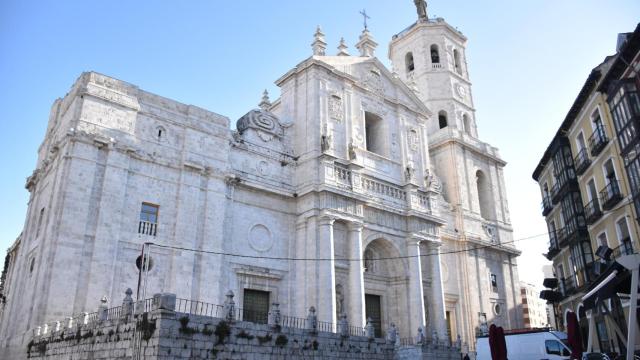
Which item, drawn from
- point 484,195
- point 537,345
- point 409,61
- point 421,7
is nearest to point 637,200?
point 537,345

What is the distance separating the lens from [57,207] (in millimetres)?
17906

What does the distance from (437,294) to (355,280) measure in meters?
5.82

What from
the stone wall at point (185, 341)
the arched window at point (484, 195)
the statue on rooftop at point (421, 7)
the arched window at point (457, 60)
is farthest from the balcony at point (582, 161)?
the statue on rooftop at point (421, 7)

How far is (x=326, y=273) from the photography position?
22.4m

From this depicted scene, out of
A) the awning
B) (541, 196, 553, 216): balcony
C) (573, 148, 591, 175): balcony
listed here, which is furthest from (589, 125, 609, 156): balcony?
the awning

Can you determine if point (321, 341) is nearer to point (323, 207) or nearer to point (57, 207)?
point (323, 207)

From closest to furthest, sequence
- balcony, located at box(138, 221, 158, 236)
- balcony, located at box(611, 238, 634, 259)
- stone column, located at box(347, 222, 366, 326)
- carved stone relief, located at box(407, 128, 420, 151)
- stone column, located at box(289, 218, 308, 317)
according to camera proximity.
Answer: balcony, located at box(611, 238, 634, 259), balcony, located at box(138, 221, 158, 236), stone column, located at box(289, 218, 308, 317), stone column, located at box(347, 222, 366, 326), carved stone relief, located at box(407, 128, 420, 151)

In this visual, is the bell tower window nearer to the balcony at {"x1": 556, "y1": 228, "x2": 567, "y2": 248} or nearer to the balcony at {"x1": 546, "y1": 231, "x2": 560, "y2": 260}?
the balcony at {"x1": 556, "y1": 228, "x2": 567, "y2": 248}

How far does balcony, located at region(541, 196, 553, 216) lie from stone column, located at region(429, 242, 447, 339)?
21.8 feet

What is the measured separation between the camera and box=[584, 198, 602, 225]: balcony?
21406mm

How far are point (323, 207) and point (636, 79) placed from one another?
1288 cm

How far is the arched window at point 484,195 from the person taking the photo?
34.5 metres

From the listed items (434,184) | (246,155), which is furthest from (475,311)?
(246,155)

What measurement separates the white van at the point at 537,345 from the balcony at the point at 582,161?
8399 mm
